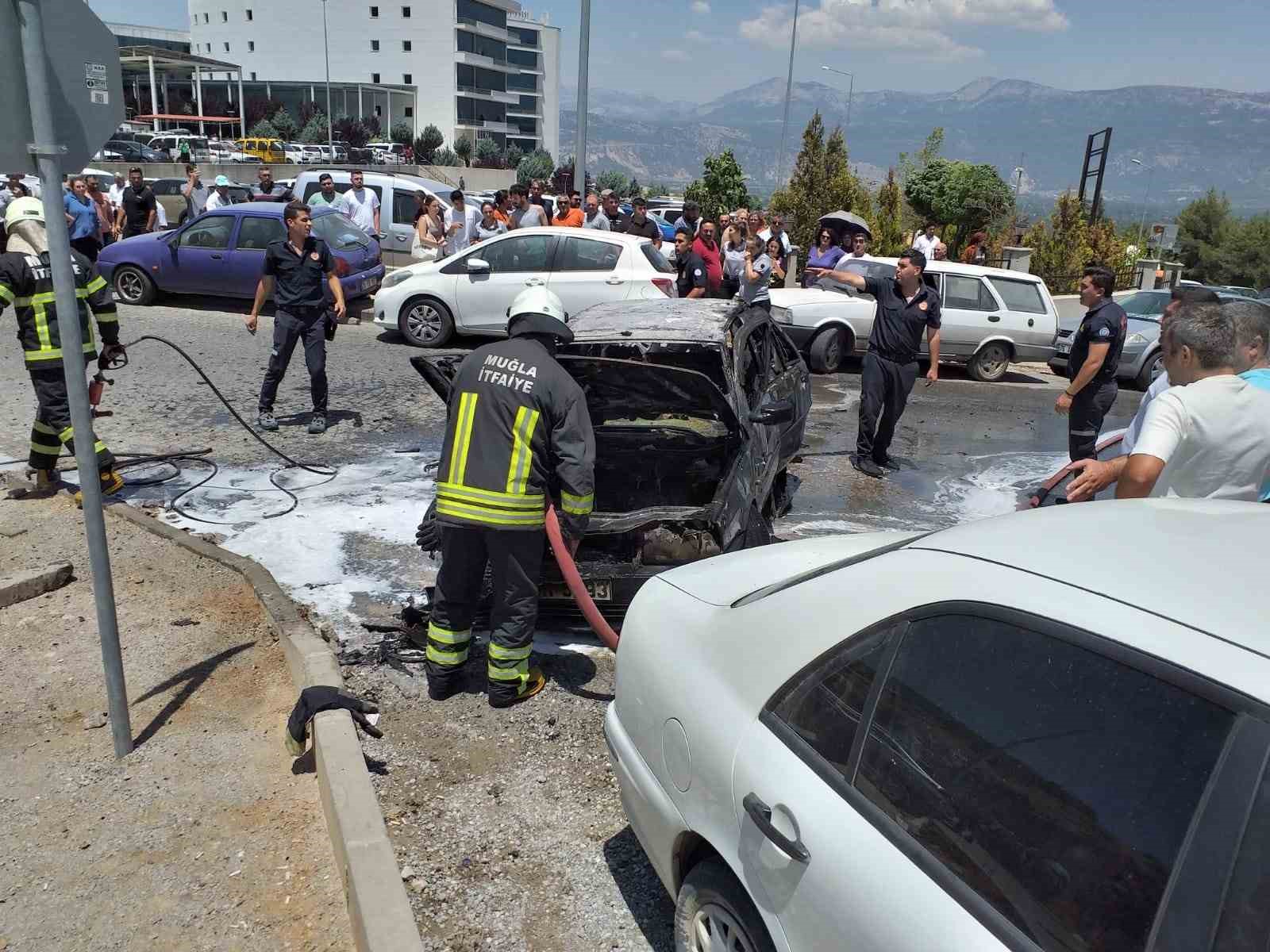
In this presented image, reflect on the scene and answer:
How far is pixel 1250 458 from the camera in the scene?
3.47 metres

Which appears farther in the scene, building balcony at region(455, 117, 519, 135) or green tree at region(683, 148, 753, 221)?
building balcony at region(455, 117, 519, 135)

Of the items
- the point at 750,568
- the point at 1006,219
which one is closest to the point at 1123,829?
the point at 750,568

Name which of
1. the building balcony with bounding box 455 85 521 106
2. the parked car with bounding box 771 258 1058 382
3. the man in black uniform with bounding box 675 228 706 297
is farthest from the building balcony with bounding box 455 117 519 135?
the parked car with bounding box 771 258 1058 382

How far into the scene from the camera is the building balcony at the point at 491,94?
9638 cm

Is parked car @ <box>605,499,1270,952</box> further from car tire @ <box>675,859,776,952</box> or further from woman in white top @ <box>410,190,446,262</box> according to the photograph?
woman in white top @ <box>410,190,446,262</box>

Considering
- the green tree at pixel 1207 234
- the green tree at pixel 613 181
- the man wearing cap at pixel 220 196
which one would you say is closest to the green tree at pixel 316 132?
the green tree at pixel 613 181

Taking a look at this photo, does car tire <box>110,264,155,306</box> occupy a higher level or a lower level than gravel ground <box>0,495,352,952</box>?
higher

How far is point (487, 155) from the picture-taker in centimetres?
7694

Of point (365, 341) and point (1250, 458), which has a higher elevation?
point (1250, 458)

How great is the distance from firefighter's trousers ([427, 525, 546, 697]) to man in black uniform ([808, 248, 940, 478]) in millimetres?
4312

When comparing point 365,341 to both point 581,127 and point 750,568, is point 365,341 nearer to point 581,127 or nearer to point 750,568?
point 581,127

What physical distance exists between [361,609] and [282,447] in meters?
3.14

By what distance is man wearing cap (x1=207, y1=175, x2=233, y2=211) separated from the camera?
17531 millimetres

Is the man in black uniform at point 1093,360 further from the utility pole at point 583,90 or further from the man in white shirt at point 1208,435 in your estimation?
the utility pole at point 583,90
